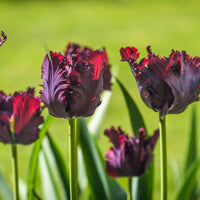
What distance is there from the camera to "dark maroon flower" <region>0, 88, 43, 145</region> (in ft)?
1.97

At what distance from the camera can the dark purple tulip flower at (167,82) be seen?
55cm

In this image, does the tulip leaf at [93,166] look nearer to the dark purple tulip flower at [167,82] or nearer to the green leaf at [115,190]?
the green leaf at [115,190]

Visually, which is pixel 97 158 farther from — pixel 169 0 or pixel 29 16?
pixel 169 0

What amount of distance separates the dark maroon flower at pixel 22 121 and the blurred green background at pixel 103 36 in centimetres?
167

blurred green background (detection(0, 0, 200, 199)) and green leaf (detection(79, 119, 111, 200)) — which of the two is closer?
green leaf (detection(79, 119, 111, 200))

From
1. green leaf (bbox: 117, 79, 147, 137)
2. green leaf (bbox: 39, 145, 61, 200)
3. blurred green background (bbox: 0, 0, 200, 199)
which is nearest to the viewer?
green leaf (bbox: 117, 79, 147, 137)

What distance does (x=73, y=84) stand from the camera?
53cm

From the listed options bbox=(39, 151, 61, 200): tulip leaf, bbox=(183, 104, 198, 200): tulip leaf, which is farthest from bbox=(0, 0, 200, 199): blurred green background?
bbox=(39, 151, 61, 200): tulip leaf

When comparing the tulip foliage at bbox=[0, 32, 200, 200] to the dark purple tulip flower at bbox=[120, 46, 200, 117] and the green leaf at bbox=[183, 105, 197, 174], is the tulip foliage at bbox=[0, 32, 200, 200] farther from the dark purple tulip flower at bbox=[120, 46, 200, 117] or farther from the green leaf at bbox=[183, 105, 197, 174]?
the green leaf at bbox=[183, 105, 197, 174]

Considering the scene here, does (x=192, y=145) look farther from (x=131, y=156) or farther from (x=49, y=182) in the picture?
(x=131, y=156)

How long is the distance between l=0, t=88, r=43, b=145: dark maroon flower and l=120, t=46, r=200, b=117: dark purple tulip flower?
0.44 feet

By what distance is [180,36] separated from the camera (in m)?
4.05

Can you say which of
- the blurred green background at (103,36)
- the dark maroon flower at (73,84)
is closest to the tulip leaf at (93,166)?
the dark maroon flower at (73,84)

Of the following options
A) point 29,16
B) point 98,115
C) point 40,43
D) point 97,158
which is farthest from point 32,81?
point 97,158
